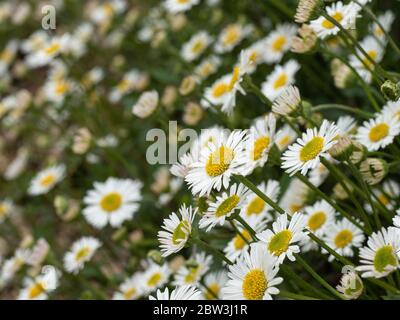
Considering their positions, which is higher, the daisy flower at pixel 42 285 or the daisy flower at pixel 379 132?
the daisy flower at pixel 379 132

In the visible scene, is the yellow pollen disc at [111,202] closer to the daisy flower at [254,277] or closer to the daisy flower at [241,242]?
the daisy flower at [241,242]

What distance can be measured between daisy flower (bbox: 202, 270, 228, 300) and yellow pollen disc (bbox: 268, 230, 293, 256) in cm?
51

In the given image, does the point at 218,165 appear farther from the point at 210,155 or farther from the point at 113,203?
the point at 113,203

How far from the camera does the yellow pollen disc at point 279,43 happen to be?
104 inches

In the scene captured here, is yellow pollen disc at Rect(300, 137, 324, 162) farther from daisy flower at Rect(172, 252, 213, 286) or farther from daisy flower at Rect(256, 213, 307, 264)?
daisy flower at Rect(172, 252, 213, 286)

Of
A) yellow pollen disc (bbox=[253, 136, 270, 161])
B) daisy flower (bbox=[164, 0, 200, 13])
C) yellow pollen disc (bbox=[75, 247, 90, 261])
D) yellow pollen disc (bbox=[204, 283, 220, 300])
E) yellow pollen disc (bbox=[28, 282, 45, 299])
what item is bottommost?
yellow pollen disc (bbox=[28, 282, 45, 299])

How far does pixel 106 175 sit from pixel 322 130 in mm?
1779

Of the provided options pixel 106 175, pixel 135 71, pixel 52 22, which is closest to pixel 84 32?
pixel 135 71

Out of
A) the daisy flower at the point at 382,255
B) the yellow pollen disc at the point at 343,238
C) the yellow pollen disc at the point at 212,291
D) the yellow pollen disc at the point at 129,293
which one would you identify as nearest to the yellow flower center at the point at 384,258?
the daisy flower at the point at 382,255

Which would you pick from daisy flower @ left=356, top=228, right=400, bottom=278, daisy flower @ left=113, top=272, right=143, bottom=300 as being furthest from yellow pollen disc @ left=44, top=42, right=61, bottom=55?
daisy flower @ left=356, top=228, right=400, bottom=278

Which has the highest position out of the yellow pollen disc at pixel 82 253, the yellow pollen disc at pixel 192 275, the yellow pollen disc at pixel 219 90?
the yellow pollen disc at pixel 219 90

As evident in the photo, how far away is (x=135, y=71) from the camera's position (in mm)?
3463

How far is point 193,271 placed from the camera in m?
1.84

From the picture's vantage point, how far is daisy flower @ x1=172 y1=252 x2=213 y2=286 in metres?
1.78
